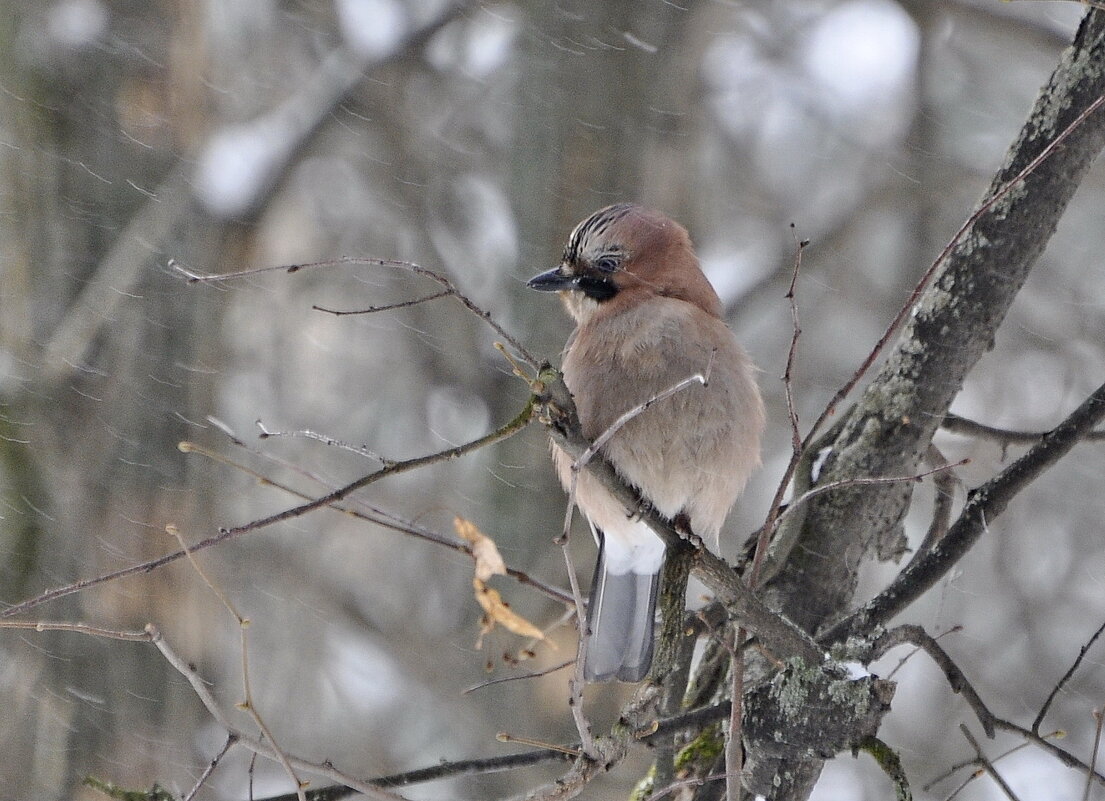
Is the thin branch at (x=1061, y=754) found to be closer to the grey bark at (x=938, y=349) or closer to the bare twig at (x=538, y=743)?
the grey bark at (x=938, y=349)

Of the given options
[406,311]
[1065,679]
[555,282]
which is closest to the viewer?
[1065,679]

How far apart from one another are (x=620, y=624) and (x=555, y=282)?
113 centimetres

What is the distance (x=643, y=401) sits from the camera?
3.41 m

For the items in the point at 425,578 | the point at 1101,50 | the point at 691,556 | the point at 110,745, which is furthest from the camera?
the point at 425,578

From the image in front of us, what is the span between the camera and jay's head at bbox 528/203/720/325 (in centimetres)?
372

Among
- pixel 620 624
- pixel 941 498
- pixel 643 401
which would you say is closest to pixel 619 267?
pixel 643 401

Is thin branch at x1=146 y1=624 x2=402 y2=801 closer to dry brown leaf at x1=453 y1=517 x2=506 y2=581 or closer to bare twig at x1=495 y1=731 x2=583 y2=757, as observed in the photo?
bare twig at x1=495 y1=731 x2=583 y2=757

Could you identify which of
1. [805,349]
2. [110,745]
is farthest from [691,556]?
[805,349]

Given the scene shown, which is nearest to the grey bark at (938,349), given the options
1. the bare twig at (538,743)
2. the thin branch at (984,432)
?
the thin branch at (984,432)

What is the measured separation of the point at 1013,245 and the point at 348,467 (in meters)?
5.88

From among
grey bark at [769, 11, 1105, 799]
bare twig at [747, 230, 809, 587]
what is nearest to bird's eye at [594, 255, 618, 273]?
grey bark at [769, 11, 1105, 799]

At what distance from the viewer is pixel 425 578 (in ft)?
26.1

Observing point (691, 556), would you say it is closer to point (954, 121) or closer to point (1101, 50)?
point (1101, 50)

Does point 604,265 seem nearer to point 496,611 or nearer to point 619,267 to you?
point 619,267
